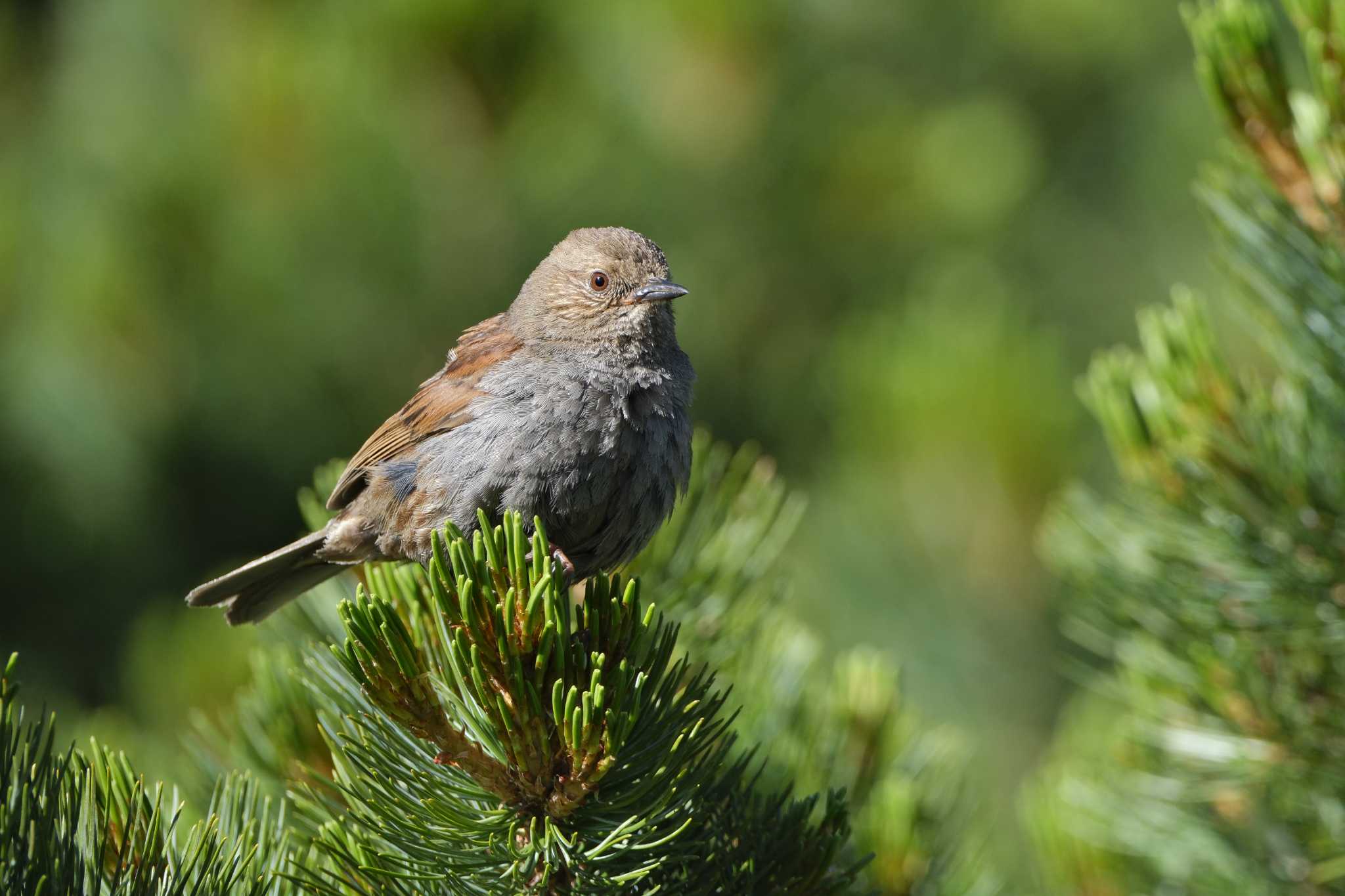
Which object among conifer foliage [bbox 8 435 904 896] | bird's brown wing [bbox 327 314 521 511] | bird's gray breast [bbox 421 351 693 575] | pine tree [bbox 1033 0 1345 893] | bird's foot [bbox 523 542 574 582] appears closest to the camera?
conifer foliage [bbox 8 435 904 896]

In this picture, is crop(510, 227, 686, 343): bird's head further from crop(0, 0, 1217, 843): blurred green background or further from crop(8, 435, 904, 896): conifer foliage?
crop(8, 435, 904, 896): conifer foliage

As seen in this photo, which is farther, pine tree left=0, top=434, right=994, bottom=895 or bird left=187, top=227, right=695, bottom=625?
bird left=187, top=227, right=695, bottom=625

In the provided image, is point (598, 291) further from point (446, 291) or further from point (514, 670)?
point (514, 670)

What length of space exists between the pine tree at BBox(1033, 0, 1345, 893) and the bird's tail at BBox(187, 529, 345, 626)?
2.10 meters

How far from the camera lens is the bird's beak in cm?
380

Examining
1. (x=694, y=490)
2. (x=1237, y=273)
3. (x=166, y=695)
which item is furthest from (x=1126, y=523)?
(x=166, y=695)

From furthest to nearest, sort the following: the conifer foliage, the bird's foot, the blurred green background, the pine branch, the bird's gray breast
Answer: the blurred green background < the bird's gray breast < the bird's foot < the conifer foliage < the pine branch

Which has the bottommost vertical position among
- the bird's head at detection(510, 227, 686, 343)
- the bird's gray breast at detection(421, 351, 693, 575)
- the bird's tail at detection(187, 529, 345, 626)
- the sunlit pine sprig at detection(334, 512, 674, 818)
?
the bird's tail at detection(187, 529, 345, 626)

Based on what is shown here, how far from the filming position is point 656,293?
381 cm

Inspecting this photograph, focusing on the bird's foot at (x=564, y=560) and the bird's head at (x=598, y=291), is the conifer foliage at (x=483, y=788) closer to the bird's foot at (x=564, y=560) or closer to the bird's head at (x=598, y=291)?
the bird's foot at (x=564, y=560)

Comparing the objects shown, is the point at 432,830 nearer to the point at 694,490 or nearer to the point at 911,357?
the point at 694,490

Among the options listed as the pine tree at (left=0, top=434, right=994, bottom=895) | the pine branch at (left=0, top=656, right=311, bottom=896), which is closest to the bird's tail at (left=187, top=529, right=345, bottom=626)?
the pine tree at (left=0, top=434, right=994, bottom=895)

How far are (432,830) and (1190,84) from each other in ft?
26.5

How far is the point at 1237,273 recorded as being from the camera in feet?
8.34
